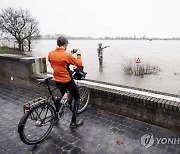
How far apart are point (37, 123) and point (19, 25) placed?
3902cm

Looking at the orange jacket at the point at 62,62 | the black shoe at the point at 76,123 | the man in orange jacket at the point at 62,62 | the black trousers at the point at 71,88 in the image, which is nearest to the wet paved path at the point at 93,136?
the black shoe at the point at 76,123

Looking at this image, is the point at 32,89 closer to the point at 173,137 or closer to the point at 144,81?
the point at 173,137

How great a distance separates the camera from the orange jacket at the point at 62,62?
3.41 m

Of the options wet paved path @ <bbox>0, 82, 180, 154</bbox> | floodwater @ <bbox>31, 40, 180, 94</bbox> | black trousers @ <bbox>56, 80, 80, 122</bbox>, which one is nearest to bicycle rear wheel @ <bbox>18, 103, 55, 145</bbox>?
wet paved path @ <bbox>0, 82, 180, 154</bbox>

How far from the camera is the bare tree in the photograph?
124 feet

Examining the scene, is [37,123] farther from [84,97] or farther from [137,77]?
[137,77]

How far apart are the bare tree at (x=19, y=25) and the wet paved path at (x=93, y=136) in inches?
1460

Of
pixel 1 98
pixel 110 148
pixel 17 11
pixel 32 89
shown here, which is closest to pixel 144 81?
pixel 32 89

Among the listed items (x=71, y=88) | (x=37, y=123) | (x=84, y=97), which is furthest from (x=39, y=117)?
(x=84, y=97)

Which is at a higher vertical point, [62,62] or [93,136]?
[62,62]

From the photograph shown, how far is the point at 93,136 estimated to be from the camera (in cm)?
364

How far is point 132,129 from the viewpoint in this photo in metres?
3.88

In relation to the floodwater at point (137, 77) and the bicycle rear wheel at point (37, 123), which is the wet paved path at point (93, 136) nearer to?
the bicycle rear wheel at point (37, 123)

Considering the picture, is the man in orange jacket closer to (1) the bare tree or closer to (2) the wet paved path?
(2) the wet paved path
